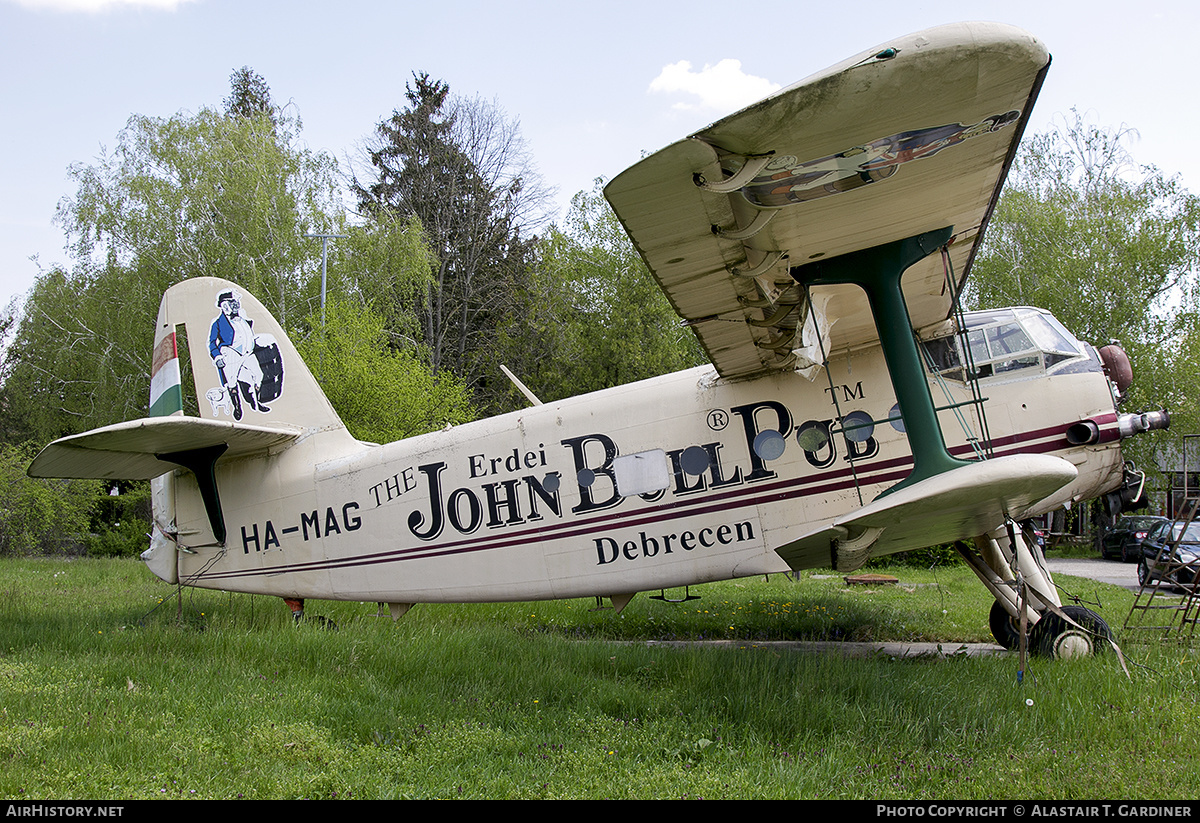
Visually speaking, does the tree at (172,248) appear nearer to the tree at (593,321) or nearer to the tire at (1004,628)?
the tree at (593,321)

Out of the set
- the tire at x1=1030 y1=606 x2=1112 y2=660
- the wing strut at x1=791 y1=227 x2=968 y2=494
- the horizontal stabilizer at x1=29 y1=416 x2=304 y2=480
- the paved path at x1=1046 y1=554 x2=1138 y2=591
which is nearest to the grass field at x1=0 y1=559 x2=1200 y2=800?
the tire at x1=1030 y1=606 x2=1112 y2=660

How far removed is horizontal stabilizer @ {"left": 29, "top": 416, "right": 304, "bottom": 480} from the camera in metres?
6.46

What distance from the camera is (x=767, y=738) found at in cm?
461

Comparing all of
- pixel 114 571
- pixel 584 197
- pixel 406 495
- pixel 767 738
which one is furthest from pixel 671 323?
pixel 767 738

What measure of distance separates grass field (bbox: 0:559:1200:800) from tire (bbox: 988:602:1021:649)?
1.02 meters

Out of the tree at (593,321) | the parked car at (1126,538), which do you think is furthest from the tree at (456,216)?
the parked car at (1126,538)

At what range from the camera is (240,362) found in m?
8.40

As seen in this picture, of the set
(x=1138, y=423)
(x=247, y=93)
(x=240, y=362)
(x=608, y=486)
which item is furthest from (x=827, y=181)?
(x=247, y=93)

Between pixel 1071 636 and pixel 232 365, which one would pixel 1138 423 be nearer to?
pixel 1071 636

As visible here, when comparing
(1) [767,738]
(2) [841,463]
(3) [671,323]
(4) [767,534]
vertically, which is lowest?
(1) [767,738]

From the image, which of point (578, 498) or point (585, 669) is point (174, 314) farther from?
point (585, 669)

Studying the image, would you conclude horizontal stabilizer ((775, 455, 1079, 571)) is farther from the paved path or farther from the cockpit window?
the paved path

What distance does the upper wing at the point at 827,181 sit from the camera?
11.0 feet

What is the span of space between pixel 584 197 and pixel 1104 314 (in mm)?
19041
